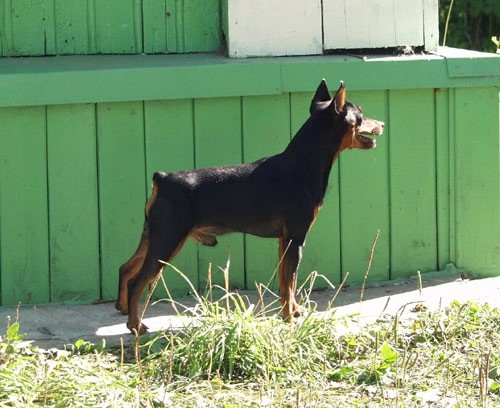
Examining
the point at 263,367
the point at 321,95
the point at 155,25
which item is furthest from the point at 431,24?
the point at 263,367

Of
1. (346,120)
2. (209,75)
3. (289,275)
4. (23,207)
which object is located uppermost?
(209,75)

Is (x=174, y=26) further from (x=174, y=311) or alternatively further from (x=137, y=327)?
(x=137, y=327)

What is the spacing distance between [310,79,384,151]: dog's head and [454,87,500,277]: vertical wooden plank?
2.84 ft

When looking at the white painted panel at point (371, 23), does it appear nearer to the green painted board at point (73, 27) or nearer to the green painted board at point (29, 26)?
the green painted board at point (73, 27)

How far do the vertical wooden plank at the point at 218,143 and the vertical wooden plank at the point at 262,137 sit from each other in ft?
0.18

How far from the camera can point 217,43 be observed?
7465mm

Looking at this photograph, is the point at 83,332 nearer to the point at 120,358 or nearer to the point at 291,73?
the point at 120,358

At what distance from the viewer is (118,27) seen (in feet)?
24.1

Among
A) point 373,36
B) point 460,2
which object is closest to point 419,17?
point 373,36

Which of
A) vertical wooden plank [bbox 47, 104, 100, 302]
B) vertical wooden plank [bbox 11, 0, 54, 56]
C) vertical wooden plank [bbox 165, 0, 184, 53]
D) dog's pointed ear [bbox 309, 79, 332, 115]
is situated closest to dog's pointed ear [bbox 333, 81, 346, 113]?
dog's pointed ear [bbox 309, 79, 332, 115]

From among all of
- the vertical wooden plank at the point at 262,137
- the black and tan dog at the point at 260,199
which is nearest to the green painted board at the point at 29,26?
the vertical wooden plank at the point at 262,137

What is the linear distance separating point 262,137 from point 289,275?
108 cm

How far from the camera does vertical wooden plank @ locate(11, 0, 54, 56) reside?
719cm

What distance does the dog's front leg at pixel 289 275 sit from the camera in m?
6.45
